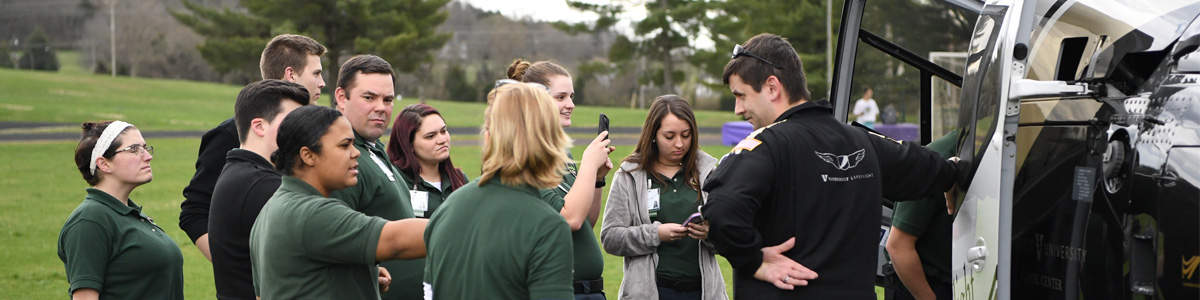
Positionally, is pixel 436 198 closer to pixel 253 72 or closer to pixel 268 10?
pixel 268 10

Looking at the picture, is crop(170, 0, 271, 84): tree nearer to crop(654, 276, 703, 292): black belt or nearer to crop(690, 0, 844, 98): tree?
crop(690, 0, 844, 98): tree

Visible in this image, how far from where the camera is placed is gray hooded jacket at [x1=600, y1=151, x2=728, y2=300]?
4609mm

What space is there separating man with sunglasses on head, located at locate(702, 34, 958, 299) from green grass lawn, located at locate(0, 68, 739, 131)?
41.7 m

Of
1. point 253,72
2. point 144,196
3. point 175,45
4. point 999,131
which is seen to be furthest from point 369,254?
point 175,45

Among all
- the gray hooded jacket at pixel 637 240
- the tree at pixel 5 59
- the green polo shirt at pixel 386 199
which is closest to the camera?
the green polo shirt at pixel 386 199

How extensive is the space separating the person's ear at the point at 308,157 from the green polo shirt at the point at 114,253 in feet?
4.51

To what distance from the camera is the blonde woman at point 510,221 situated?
8.96ft

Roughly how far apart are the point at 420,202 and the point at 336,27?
4319 centimetres

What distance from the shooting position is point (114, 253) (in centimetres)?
390

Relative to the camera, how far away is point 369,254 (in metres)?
2.87

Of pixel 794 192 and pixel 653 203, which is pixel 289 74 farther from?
pixel 794 192

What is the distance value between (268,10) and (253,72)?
33.7ft

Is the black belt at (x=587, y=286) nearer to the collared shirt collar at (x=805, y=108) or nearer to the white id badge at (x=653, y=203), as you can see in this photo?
the white id badge at (x=653, y=203)

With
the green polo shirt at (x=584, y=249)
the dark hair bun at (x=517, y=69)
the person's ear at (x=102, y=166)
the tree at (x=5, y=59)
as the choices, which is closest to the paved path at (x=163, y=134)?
the dark hair bun at (x=517, y=69)
